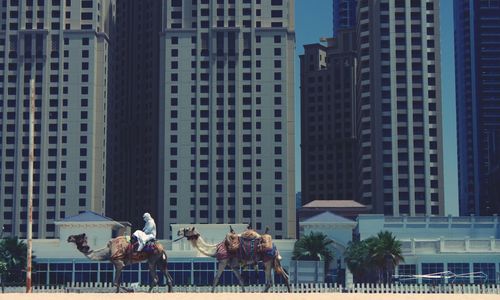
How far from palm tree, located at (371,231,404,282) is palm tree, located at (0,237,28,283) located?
137 ft

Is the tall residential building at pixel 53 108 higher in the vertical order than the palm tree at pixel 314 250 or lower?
higher

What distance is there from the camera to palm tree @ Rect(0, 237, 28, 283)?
11112cm

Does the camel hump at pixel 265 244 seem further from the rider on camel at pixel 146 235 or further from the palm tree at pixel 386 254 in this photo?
the palm tree at pixel 386 254

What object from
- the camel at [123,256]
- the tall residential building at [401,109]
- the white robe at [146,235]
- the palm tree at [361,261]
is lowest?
the palm tree at [361,261]

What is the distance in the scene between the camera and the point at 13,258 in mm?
112250

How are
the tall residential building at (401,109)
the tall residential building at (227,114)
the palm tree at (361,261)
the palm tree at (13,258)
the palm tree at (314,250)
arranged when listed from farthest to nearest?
the tall residential building at (227,114) → the tall residential building at (401,109) → the palm tree at (314,250) → the palm tree at (13,258) → the palm tree at (361,261)

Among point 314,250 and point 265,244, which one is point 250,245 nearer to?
point 265,244

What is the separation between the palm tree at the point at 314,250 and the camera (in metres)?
114

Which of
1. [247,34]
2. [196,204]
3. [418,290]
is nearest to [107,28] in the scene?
[247,34]

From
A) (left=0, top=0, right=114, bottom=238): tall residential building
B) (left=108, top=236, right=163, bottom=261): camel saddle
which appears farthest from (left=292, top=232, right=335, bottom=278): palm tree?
(left=0, top=0, right=114, bottom=238): tall residential building

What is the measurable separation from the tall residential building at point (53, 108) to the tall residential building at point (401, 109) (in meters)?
50.8

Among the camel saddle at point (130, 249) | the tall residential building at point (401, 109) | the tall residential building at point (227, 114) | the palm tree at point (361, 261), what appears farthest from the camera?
the tall residential building at point (227, 114)

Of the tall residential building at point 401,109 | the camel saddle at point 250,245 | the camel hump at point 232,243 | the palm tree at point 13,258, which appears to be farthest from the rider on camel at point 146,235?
the tall residential building at point 401,109

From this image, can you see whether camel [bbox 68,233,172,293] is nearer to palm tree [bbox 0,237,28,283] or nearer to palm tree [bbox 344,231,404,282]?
palm tree [bbox 344,231,404,282]
